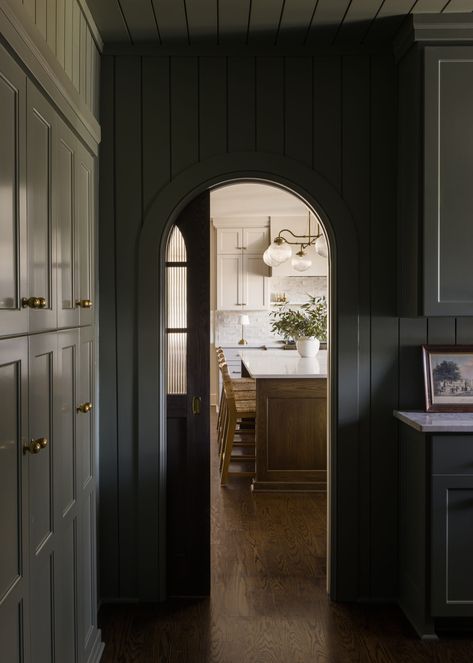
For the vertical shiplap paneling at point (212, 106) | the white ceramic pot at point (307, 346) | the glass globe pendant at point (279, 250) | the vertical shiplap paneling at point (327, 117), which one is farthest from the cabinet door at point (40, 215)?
the glass globe pendant at point (279, 250)

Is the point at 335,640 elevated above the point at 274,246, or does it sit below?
below

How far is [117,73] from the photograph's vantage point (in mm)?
3131

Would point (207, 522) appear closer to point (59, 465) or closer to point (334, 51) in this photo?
point (59, 465)

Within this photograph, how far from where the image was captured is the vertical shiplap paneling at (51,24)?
6.88 ft

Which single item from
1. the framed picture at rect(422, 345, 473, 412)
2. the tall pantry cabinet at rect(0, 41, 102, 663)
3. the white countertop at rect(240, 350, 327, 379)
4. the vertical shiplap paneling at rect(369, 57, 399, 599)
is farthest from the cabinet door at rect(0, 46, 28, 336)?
the white countertop at rect(240, 350, 327, 379)

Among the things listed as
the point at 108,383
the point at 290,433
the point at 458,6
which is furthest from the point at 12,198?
the point at 290,433

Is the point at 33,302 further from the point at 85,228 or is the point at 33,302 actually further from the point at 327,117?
the point at 327,117

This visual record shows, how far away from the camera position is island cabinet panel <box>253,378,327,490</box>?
518 centimetres

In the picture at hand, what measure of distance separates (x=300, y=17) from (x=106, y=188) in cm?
118

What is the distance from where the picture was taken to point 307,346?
21.3 feet

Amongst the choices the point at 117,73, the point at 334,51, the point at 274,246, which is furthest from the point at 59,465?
the point at 274,246

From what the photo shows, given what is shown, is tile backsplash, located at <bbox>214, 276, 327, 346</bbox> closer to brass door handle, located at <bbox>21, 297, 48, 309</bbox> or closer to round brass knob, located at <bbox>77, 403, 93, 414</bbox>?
round brass knob, located at <bbox>77, 403, 93, 414</bbox>

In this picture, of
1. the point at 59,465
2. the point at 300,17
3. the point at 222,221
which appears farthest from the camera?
the point at 222,221

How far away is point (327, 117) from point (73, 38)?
127 centimetres
